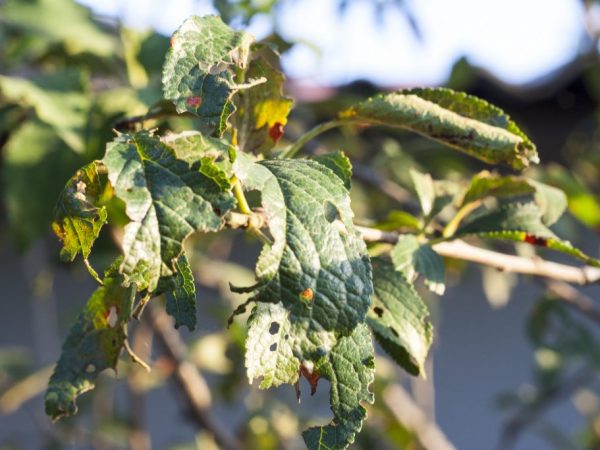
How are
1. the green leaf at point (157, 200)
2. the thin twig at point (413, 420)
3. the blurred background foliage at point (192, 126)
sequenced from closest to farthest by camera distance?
1. the green leaf at point (157, 200)
2. the blurred background foliage at point (192, 126)
3. the thin twig at point (413, 420)

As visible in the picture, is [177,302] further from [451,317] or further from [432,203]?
[451,317]

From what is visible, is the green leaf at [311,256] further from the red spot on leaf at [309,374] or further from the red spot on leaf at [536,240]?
the red spot on leaf at [536,240]

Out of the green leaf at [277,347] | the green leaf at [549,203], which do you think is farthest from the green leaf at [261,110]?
the green leaf at [549,203]

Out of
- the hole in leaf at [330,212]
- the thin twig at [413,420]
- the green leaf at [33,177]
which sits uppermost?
the hole in leaf at [330,212]

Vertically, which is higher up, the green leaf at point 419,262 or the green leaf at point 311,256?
the green leaf at point 311,256

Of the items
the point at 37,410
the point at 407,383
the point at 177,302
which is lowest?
the point at 37,410

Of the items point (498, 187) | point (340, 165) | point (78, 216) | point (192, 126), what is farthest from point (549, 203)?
point (78, 216)

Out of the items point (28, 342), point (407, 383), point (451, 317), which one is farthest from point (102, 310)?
point (28, 342)
